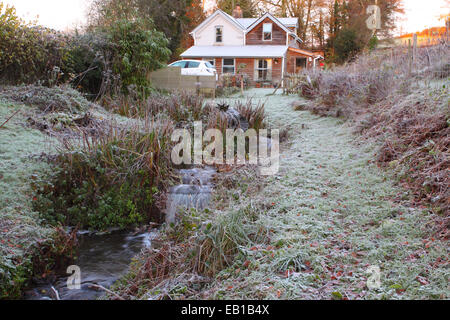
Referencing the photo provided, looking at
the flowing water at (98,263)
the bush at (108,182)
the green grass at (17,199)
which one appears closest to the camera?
the green grass at (17,199)

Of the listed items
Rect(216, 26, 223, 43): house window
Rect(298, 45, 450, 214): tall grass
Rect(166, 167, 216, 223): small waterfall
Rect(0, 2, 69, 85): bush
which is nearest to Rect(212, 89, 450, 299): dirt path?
Rect(298, 45, 450, 214): tall grass

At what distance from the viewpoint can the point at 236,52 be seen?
28609mm

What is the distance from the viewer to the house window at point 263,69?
95.0 ft

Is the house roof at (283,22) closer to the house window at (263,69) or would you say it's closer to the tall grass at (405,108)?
the house window at (263,69)

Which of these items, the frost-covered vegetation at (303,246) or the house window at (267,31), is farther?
the house window at (267,31)

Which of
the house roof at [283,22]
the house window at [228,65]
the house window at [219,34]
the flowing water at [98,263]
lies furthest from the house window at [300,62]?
the flowing water at [98,263]

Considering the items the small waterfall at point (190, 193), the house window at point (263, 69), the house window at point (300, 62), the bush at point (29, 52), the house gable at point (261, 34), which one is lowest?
the small waterfall at point (190, 193)

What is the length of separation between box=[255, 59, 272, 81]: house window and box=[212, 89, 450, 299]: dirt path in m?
23.6

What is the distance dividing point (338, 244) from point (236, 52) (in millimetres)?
26284

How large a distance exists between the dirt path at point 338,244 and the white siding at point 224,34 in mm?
25754

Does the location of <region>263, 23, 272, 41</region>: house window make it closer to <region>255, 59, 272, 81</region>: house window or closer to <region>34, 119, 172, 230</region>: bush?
<region>255, 59, 272, 81</region>: house window

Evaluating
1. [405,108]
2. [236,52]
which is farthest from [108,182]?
[236,52]

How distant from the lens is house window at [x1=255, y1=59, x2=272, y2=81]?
95.0 ft

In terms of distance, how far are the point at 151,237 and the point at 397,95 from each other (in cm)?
579
